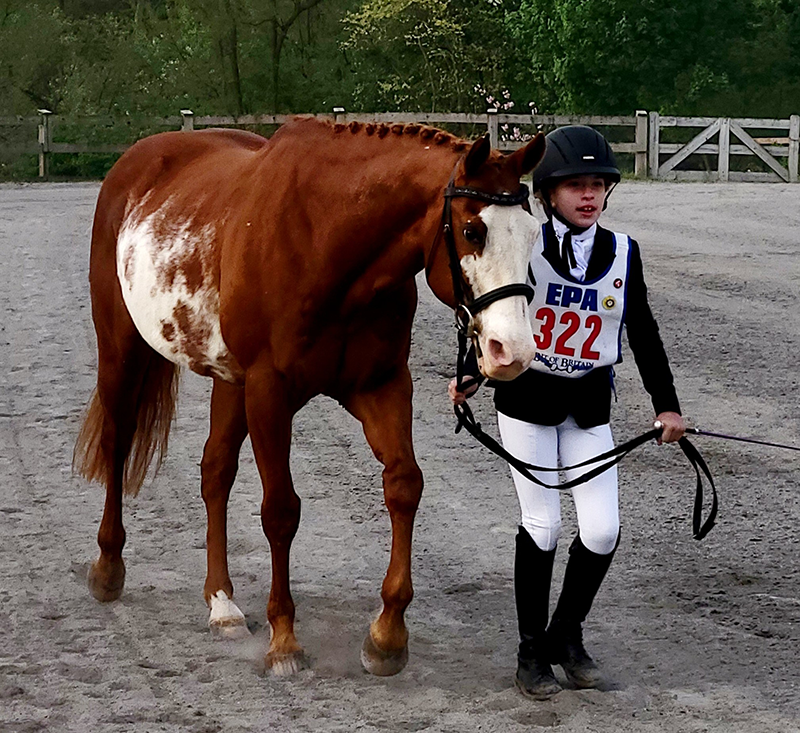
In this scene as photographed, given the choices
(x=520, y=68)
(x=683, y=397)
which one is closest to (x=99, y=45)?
(x=520, y=68)

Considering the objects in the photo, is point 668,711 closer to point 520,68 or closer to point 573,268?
point 573,268

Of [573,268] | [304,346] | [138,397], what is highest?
[573,268]

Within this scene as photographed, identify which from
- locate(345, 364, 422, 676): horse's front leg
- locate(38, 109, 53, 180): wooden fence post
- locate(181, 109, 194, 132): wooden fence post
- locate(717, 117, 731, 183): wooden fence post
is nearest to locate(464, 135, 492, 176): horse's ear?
locate(345, 364, 422, 676): horse's front leg

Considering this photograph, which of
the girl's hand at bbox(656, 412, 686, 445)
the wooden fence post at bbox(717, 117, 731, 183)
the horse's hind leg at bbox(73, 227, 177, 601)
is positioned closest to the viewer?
the girl's hand at bbox(656, 412, 686, 445)

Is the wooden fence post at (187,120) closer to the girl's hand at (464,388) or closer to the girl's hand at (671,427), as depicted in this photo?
the girl's hand at (464,388)

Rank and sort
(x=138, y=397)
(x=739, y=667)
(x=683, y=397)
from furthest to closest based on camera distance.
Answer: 1. (x=683, y=397)
2. (x=138, y=397)
3. (x=739, y=667)

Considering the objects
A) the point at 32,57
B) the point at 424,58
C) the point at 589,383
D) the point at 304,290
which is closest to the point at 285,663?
the point at 304,290

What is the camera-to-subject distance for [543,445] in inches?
152

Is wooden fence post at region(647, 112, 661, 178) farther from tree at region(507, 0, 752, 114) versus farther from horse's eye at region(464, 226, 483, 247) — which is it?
horse's eye at region(464, 226, 483, 247)

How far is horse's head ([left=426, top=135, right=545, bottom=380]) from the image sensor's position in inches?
133

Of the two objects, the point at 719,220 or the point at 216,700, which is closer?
the point at 216,700

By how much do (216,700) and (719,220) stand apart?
47.6ft

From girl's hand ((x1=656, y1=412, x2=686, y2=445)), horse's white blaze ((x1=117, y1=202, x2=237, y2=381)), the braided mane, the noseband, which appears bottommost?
girl's hand ((x1=656, y1=412, x2=686, y2=445))

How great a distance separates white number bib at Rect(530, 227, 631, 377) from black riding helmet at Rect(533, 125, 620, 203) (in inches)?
7.6
